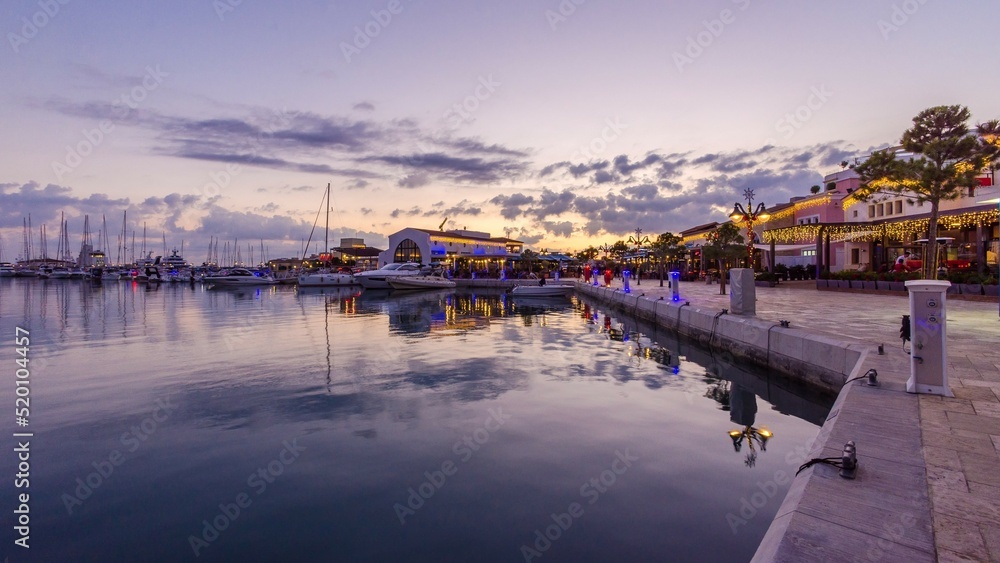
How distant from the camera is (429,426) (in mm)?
8711

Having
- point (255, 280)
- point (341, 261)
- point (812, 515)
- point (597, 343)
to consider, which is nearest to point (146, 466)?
point (812, 515)

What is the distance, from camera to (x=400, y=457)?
7.34 metres

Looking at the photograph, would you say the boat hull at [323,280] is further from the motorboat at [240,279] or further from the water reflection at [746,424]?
the water reflection at [746,424]

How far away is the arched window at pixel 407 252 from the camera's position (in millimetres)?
78250

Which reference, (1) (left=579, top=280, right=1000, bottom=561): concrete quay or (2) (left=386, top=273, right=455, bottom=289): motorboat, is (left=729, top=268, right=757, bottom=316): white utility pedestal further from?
(2) (left=386, top=273, right=455, bottom=289): motorboat

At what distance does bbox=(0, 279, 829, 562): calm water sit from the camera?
5203mm

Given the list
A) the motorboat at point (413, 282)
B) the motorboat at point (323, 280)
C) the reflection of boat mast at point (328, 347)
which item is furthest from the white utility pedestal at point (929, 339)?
the motorboat at point (323, 280)

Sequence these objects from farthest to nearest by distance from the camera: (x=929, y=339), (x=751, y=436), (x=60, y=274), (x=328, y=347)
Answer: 1. (x=60, y=274)
2. (x=328, y=347)
3. (x=751, y=436)
4. (x=929, y=339)

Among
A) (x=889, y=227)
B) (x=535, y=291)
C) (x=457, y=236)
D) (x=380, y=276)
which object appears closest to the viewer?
(x=889, y=227)

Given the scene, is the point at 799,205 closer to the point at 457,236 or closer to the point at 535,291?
the point at 535,291

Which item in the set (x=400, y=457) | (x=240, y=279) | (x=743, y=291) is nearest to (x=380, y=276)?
(x=240, y=279)

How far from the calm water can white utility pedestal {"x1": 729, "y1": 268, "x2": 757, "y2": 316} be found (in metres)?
1.96

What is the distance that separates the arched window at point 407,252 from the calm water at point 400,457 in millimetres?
63116

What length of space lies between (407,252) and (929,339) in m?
75.5
